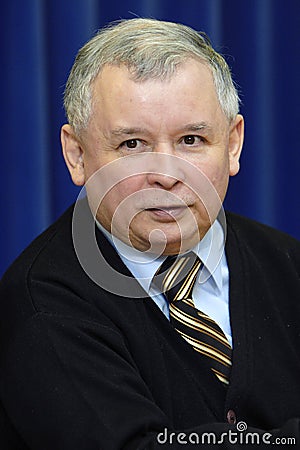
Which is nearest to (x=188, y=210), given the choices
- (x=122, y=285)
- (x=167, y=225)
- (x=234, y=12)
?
(x=167, y=225)

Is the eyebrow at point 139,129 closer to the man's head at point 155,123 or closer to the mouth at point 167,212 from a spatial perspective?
the man's head at point 155,123

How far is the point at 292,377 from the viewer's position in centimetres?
133

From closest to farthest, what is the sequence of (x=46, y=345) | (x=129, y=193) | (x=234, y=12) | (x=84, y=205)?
(x=46, y=345) → (x=129, y=193) → (x=84, y=205) → (x=234, y=12)

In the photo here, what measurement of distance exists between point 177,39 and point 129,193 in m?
0.24

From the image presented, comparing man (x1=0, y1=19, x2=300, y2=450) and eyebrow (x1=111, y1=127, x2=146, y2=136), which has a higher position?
eyebrow (x1=111, y1=127, x2=146, y2=136)

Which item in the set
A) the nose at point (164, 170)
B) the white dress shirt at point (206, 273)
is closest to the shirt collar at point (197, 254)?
the white dress shirt at point (206, 273)

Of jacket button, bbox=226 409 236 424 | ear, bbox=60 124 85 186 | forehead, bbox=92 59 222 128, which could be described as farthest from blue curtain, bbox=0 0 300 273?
jacket button, bbox=226 409 236 424

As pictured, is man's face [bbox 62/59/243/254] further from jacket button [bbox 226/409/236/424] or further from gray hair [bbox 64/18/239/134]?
→ jacket button [bbox 226/409/236/424]

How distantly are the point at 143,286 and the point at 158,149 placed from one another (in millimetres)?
208

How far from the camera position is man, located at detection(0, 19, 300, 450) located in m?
1.16

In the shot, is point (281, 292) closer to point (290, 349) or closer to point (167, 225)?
point (290, 349)

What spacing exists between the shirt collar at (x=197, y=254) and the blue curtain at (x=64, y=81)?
1.74 ft

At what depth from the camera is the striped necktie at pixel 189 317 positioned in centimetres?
127

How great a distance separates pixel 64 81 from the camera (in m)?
1.84
